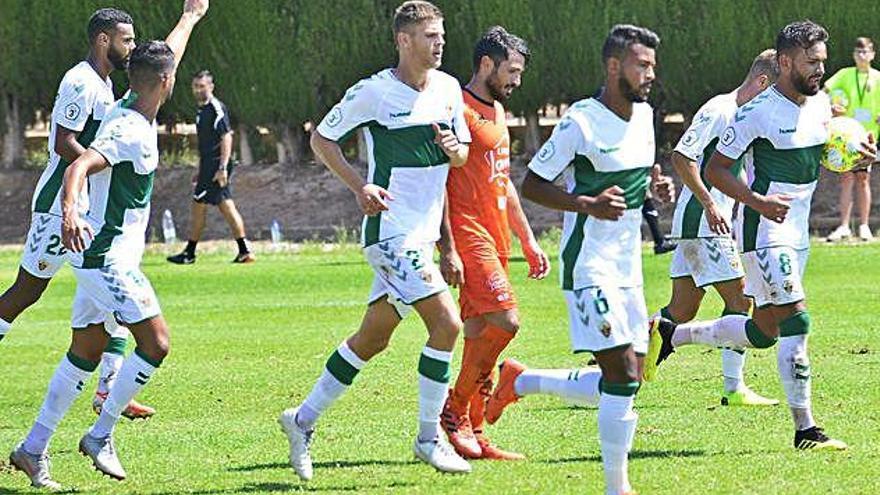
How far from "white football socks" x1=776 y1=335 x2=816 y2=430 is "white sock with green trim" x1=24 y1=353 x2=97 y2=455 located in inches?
142

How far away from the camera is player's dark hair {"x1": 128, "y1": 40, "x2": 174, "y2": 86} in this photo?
34.2ft

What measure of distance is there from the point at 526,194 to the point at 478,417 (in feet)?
6.71

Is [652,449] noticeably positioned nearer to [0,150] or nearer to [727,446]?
[727,446]

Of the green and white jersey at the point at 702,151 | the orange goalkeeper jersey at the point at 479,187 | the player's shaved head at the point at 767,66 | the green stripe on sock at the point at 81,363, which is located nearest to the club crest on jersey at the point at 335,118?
the orange goalkeeper jersey at the point at 479,187

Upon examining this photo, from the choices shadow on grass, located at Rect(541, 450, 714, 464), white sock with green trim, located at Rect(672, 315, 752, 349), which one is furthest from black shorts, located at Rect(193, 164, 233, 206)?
shadow on grass, located at Rect(541, 450, 714, 464)

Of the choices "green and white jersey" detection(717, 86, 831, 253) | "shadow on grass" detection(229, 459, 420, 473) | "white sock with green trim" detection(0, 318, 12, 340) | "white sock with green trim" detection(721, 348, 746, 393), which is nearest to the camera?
"shadow on grass" detection(229, 459, 420, 473)

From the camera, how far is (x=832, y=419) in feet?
39.9

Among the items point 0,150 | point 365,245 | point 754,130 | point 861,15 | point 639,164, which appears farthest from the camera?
point 0,150

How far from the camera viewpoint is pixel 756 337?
12.2m

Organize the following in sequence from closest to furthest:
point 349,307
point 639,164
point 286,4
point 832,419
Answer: point 639,164 → point 832,419 → point 349,307 → point 286,4

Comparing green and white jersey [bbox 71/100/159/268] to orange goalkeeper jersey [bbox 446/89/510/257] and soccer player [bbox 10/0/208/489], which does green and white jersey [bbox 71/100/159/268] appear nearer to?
soccer player [bbox 10/0/208/489]

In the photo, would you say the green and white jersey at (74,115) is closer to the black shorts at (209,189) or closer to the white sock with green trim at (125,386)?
the white sock with green trim at (125,386)

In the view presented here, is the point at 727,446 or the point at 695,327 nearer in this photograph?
the point at 727,446

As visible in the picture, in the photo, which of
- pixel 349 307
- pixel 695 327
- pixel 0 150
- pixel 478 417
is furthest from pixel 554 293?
A: pixel 0 150
